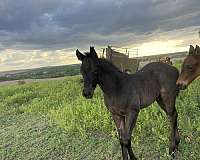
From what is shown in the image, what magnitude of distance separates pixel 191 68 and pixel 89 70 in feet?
6.39

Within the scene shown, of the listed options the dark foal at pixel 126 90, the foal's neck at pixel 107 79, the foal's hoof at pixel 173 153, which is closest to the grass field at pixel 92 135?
the foal's hoof at pixel 173 153

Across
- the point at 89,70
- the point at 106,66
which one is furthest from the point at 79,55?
the point at 106,66

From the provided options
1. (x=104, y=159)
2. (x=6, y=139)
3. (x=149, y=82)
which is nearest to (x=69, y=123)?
(x=6, y=139)

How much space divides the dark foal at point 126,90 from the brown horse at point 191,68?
509mm

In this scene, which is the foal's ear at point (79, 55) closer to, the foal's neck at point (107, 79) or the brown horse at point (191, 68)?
the foal's neck at point (107, 79)

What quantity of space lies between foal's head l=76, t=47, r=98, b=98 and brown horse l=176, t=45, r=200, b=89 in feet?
5.33

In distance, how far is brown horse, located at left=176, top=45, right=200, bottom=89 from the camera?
21.8ft

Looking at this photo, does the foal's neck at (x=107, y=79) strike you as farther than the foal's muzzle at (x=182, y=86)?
No

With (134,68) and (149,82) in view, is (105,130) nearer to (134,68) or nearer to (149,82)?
(149,82)

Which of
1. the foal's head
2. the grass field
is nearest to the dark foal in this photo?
the foal's head

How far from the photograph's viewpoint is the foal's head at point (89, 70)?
5984 mm

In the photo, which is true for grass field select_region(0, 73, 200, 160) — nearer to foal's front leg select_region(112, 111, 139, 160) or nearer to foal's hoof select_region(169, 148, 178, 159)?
foal's hoof select_region(169, 148, 178, 159)

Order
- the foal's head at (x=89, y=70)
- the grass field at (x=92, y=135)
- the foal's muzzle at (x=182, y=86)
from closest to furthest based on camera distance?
the foal's head at (x=89, y=70) < the foal's muzzle at (x=182, y=86) < the grass field at (x=92, y=135)

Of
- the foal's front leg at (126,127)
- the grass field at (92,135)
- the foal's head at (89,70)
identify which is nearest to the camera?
the foal's head at (89,70)
